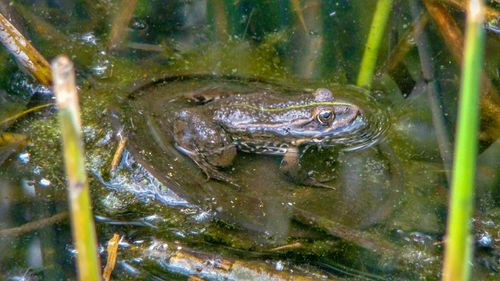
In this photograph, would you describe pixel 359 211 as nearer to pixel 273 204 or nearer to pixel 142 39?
pixel 273 204

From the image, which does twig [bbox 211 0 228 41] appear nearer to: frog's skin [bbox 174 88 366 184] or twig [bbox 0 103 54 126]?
frog's skin [bbox 174 88 366 184]

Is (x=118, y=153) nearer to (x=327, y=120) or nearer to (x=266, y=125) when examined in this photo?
(x=266, y=125)

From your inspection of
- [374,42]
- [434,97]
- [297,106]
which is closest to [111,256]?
[297,106]

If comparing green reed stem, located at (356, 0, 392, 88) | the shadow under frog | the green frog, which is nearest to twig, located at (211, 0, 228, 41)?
the shadow under frog

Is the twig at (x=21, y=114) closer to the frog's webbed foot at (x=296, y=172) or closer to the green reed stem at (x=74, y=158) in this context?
the frog's webbed foot at (x=296, y=172)

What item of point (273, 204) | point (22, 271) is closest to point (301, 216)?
point (273, 204)

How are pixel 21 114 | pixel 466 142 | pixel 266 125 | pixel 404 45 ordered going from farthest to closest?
1. pixel 404 45
2. pixel 266 125
3. pixel 21 114
4. pixel 466 142
